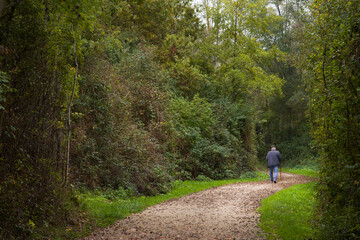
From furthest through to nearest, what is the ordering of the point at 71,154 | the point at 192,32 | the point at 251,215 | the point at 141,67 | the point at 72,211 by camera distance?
the point at 192,32, the point at 141,67, the point at 71,154, the point at 251,215, the point at 72,211

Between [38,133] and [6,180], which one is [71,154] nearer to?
[38,133]

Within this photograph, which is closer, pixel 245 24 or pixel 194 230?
pixel 194 230

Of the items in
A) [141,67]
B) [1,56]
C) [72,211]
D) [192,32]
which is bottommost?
[72,211]

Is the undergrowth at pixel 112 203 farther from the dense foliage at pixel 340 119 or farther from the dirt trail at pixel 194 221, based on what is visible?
the dense foliage at pixel 340 119

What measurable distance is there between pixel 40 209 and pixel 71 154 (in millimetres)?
4343

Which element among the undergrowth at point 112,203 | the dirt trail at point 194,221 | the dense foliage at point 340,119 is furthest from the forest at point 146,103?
the dirt trail at point 194,221

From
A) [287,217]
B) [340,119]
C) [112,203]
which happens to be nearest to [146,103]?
[112,203]

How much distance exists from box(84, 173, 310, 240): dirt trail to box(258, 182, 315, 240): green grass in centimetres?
30

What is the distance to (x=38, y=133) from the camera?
257 inches

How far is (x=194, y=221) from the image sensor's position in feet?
26.9

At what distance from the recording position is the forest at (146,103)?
5438 millimetres

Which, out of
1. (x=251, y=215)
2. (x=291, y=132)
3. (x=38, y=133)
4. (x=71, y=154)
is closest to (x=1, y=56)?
(x=38, y=133)

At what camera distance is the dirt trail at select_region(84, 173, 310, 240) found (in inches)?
271

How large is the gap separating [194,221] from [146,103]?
955 centimetres
